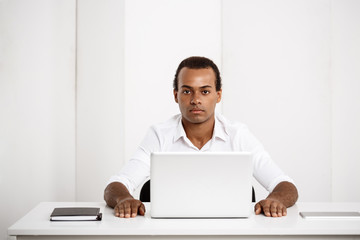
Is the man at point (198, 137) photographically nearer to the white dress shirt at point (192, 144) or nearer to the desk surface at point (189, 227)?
the white dress shirt at point (192, 144)

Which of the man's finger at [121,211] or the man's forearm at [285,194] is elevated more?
the man's forearm at [285,194]

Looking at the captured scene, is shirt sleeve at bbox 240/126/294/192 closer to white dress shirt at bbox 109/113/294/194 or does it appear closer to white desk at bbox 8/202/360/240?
white dress shirt at bbox 109/113/294/194

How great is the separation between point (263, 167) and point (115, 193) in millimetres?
881

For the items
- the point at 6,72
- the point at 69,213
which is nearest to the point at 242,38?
the point at 6,72

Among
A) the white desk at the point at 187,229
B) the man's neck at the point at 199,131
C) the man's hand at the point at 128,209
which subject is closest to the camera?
the white desk at the point at 187,229

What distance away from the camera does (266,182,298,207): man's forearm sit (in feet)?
6.99

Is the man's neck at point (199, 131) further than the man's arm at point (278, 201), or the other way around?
the man's neck at point (199, 131)

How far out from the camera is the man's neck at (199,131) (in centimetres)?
271

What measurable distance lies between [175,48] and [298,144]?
1570mm

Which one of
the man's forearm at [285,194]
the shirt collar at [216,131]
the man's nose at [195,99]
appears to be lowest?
the man's forearm at [285,194]

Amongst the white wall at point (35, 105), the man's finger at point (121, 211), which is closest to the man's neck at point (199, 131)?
the man's finger at point (121, 211)

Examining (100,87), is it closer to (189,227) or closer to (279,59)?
(279,59)

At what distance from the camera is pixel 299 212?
2.03 m

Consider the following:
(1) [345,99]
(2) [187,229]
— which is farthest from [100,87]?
(2) [187,229]
